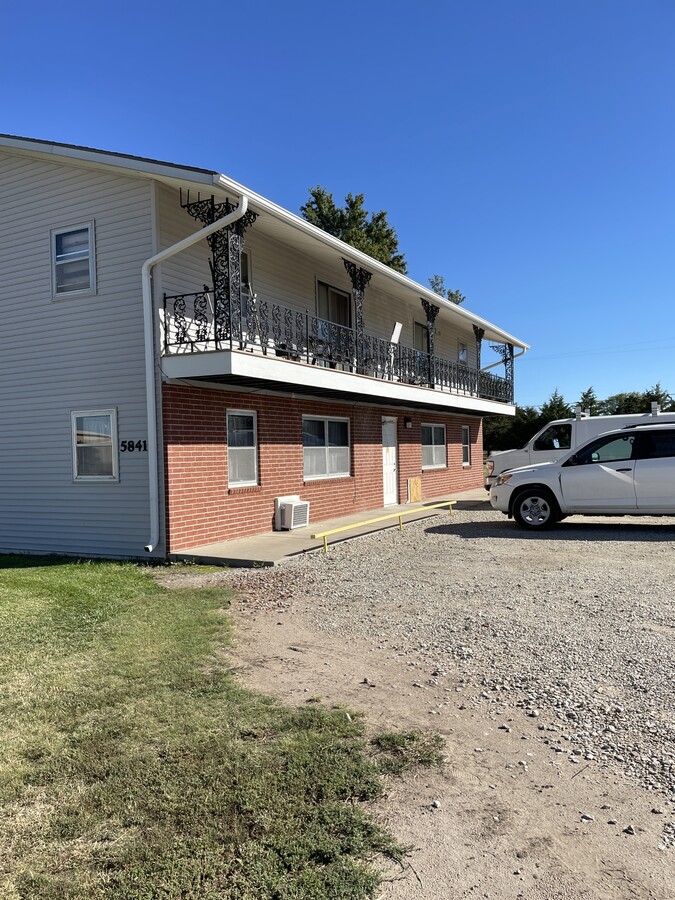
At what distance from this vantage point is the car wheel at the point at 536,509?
40.5 ft

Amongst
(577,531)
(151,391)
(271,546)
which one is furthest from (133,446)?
(577,531)

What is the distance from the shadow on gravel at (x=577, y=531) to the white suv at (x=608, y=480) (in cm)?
37

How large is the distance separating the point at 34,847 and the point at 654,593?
6599 millimetres

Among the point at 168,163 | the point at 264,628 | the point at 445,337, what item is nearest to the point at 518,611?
the point at 264,628

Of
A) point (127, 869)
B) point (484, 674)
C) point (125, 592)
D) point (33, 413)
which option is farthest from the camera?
point (33, 413)

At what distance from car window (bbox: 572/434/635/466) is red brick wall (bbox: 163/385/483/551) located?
5358mm

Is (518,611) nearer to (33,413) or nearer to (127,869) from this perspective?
(127,869)

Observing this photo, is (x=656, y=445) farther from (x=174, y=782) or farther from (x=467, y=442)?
(x=467, y=442)

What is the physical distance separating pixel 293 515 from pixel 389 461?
5422mm

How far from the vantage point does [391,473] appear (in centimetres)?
1770

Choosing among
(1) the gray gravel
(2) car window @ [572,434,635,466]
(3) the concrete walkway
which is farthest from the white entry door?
(2) car window @ [572,434,635,466]

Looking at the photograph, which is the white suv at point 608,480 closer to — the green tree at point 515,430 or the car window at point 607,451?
the car window at point 607,451

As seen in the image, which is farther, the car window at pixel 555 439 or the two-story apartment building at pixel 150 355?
the car window at pixel 555 439

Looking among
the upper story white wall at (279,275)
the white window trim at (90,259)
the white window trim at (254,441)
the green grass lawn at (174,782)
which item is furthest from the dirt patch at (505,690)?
the white window trim at (90,259)
